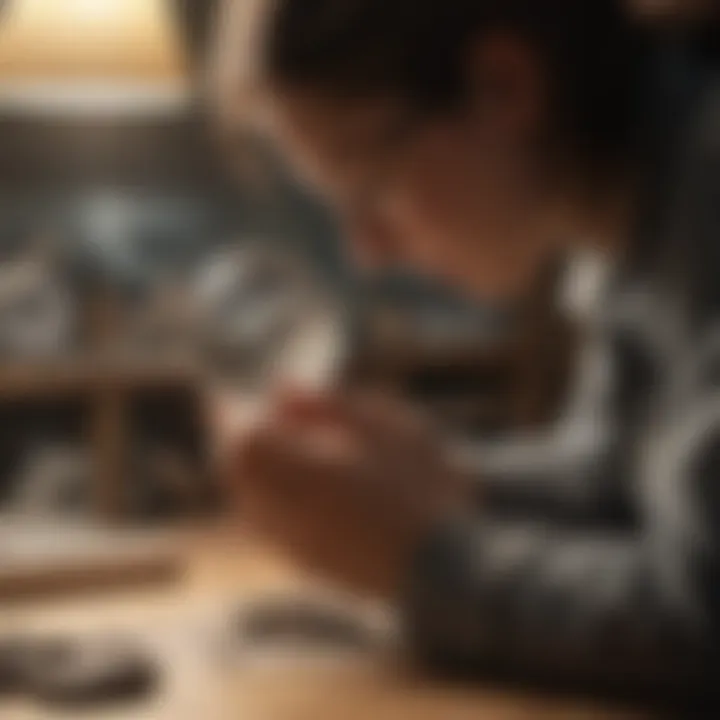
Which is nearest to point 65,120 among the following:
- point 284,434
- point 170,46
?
point 170,46

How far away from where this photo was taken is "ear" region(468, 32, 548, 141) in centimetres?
66

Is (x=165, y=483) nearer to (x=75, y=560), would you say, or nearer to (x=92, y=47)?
(x=75, y=560)

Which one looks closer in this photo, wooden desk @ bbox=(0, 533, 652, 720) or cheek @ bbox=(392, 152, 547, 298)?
wooden desk @ bbox=(0, 533, 652, 720)

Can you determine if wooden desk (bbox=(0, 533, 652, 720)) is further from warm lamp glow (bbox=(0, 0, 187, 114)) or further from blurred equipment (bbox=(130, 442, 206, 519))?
warm lamp glow (bbox=(0, 0, 187, 114))

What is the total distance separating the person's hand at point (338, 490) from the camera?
63cm

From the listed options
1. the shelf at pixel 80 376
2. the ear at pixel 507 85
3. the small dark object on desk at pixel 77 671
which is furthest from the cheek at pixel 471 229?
the small dark object on desk at pixel 77 671

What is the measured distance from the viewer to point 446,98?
668 mm

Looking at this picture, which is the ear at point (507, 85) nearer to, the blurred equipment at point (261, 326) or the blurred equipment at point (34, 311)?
the blurred equipment at point (261, 326)

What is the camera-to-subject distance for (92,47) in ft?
2.09

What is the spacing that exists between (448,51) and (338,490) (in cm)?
22

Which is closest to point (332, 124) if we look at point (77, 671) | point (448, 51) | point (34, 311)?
point (448, 51)

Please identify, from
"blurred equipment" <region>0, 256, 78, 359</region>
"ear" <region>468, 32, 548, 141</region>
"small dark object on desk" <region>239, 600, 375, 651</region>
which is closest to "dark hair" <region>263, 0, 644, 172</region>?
"ear" <region>468, 32, 548, 141</region>

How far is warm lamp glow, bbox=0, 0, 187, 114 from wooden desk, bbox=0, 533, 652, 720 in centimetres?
22

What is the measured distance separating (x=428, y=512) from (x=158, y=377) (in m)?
0.15
